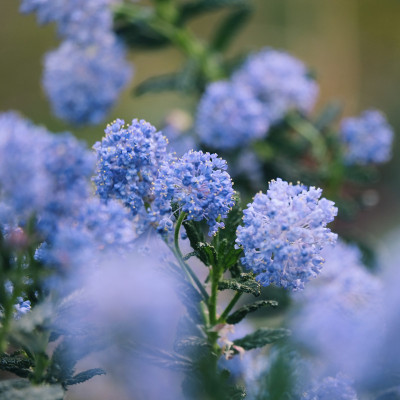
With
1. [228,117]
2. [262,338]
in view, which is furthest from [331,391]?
[228,117]

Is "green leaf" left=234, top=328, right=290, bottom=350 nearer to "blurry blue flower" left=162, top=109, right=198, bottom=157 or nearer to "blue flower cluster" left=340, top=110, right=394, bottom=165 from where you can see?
"blurry blue flower" left=162, top=109, right=198, bottom=157

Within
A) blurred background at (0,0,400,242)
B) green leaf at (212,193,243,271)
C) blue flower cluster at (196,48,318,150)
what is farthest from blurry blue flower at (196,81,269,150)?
blurred background at (0,0,400,242)

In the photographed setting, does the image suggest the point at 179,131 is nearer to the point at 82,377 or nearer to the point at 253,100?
the point at 253,100

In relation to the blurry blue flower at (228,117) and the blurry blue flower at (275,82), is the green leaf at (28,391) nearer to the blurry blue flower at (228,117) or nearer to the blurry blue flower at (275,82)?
the blurry blue flower at (228,117)

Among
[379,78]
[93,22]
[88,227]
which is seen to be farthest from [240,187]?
[379,78]

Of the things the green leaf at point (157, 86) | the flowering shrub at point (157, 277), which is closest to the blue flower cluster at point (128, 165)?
the flowering shrub at point (157, 277)

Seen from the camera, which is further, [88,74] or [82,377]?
[88,74]
